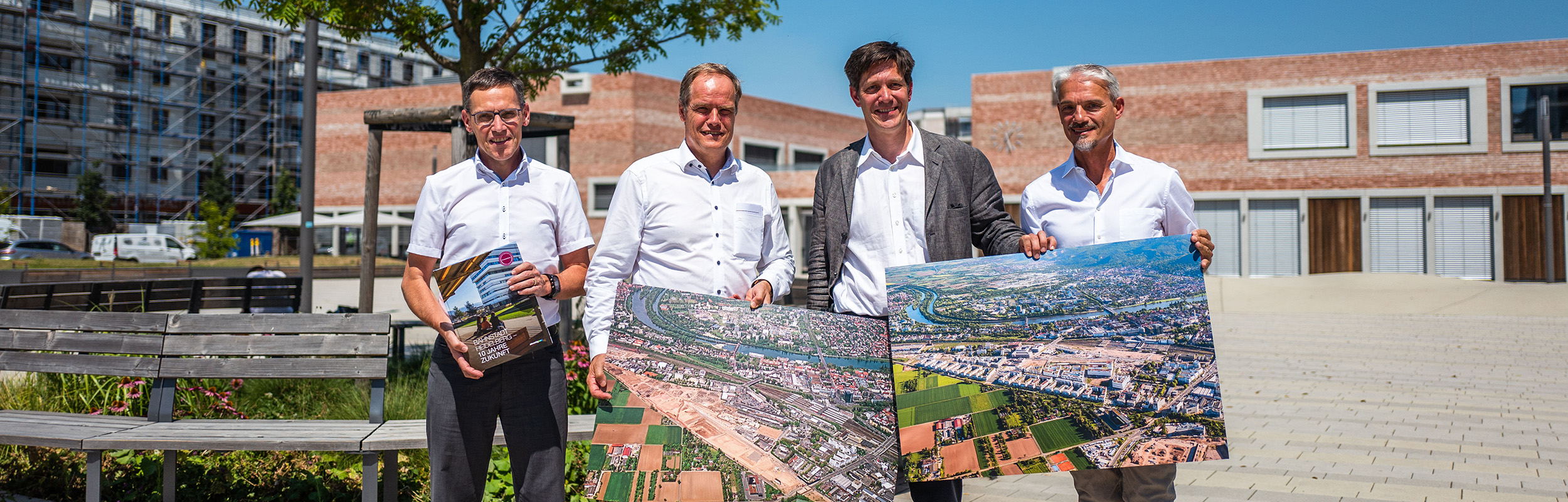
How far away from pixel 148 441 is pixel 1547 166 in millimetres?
31546

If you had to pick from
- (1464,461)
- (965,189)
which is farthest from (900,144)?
Answer: (1464,461)

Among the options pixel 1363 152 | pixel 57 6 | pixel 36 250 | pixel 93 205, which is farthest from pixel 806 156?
pixel 57 6

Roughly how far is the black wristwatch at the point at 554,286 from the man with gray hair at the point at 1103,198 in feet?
5.09

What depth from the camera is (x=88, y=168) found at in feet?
177

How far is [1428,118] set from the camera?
96.0 ft

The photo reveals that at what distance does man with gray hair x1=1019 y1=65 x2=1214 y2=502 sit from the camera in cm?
294

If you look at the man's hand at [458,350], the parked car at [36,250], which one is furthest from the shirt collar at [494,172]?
the parked car at [36,250]

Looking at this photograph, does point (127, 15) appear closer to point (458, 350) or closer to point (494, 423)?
point (494, 423)

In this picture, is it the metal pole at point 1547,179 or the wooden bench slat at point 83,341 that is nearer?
the wooden bench slat at point 83,341

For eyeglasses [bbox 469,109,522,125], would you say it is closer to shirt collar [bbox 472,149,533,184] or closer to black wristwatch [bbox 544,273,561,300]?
shirt collar [bbox 472,149,533,184]

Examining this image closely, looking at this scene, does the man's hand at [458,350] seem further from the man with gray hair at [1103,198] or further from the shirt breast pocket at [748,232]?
the man with gray hair at [1103,198]

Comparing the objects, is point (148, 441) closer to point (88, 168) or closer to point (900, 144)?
point (900, 144)

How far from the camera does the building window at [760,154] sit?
43188mm

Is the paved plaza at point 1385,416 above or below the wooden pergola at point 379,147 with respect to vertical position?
below
